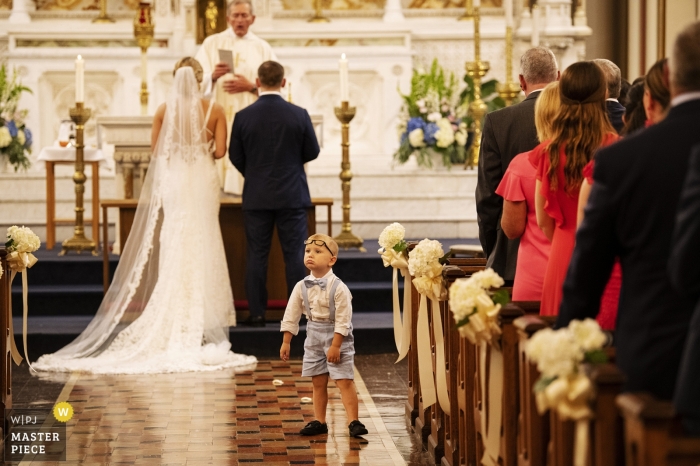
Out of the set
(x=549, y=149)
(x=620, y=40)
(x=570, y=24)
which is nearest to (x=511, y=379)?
(x=549, y=149)

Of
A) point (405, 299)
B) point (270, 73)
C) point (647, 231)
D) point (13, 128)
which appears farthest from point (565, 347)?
point (13, 128)

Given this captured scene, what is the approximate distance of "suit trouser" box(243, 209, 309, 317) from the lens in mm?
8219

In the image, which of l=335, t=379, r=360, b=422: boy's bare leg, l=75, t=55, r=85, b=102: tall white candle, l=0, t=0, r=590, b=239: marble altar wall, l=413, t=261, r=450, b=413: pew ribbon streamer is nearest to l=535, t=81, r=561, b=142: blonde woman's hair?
l=413, t=261, r=450, b=413: pew ribbon streamer

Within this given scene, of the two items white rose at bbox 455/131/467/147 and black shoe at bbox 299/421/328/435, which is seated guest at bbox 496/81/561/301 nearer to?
black shoe at bbox 299/421/328/435

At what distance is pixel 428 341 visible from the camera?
17.8 feet

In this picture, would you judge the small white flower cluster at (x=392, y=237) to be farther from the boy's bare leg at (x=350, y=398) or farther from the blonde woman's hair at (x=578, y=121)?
the blonde woman's hair at (x=578, y=121)

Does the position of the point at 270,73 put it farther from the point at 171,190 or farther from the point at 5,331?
the point at 5,331

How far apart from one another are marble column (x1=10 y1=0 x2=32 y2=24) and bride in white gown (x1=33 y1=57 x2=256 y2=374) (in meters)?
4.81

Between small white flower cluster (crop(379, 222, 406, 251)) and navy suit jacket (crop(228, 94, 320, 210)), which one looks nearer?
small white flower cluster (crop(379, 222, 406, 251))

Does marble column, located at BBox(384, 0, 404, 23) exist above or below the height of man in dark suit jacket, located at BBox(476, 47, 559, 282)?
above

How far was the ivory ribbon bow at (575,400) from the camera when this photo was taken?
2629 mm

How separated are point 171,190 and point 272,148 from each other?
0.82 meters

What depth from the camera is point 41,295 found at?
29.4ft

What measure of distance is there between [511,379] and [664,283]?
1.14m
